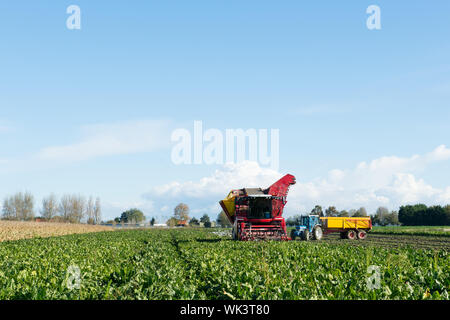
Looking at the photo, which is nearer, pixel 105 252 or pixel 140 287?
pixel 140 287

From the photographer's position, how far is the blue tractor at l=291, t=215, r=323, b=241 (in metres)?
36.2

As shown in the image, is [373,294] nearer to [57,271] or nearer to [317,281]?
[317,281]

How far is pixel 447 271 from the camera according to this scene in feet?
41.4

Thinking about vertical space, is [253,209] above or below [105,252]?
above

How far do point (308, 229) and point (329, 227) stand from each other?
336cm

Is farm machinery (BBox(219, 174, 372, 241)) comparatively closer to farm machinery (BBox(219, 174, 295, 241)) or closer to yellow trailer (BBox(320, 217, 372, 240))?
farm machinery (BBox(219, 174, 295, 241))

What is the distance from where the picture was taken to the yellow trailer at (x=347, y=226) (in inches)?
1534

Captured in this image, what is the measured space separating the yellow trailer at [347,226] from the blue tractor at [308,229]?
1.46 m

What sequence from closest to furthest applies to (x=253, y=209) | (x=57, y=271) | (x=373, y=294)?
(x=373, y=294) < (x=57, y=271) < (x=253, y=209)

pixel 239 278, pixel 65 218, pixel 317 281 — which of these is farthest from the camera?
pixel 65 218

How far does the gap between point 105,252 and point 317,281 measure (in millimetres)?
13856
